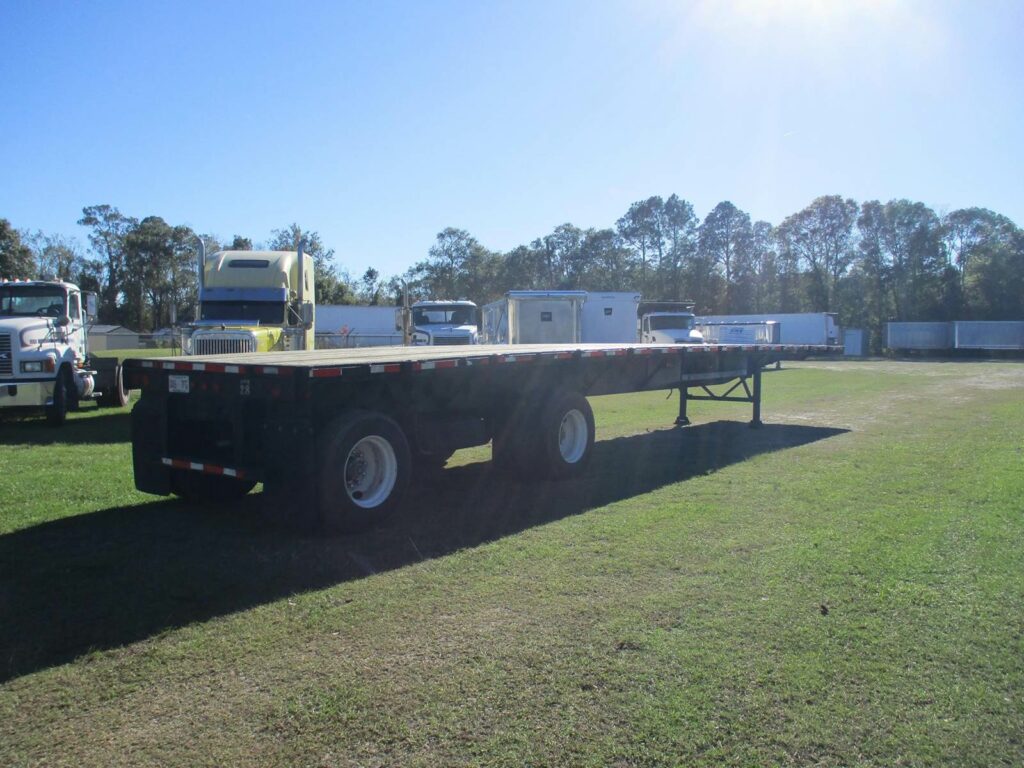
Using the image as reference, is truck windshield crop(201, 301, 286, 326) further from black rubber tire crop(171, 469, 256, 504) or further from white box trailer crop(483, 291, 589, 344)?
white box trailer crop(483, 291, 589, 344)

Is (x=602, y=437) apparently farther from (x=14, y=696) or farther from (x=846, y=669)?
(x=14, y=696)

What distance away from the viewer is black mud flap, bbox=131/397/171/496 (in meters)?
7.44

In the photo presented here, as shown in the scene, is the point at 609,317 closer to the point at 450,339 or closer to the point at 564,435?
the point at 450,339

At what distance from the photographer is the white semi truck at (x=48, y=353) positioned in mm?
13461

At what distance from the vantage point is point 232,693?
157 inches

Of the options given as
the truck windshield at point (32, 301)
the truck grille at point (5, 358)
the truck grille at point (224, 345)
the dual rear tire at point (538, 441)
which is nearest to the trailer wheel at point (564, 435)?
the dual rear tire at point (538, 441)

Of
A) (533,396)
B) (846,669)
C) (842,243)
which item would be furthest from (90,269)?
(846,669)

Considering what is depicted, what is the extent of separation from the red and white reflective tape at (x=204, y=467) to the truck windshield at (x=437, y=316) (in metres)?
17.3

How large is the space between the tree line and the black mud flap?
2318 inches

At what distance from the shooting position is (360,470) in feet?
23.4

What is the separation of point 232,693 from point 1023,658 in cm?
416

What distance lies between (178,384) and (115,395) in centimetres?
1178

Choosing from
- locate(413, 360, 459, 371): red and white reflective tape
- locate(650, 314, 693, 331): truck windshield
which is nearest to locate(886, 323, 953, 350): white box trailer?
locate(650, 314, 693, 331): truck windshield

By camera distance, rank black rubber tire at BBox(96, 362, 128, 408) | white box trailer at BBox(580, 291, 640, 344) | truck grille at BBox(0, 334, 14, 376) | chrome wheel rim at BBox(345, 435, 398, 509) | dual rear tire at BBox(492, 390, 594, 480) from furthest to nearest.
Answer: white box trailer at BBox(580, 291, 640, 344) → black rubber tire at BBox(96, 362, 128, 408) → truck grille at BBox(0, 334, 14, 376) → dual rear tire at BBox(492, 390, 594, 480) → chrome wheel rim at BBox(345, 435, 398, 509)
